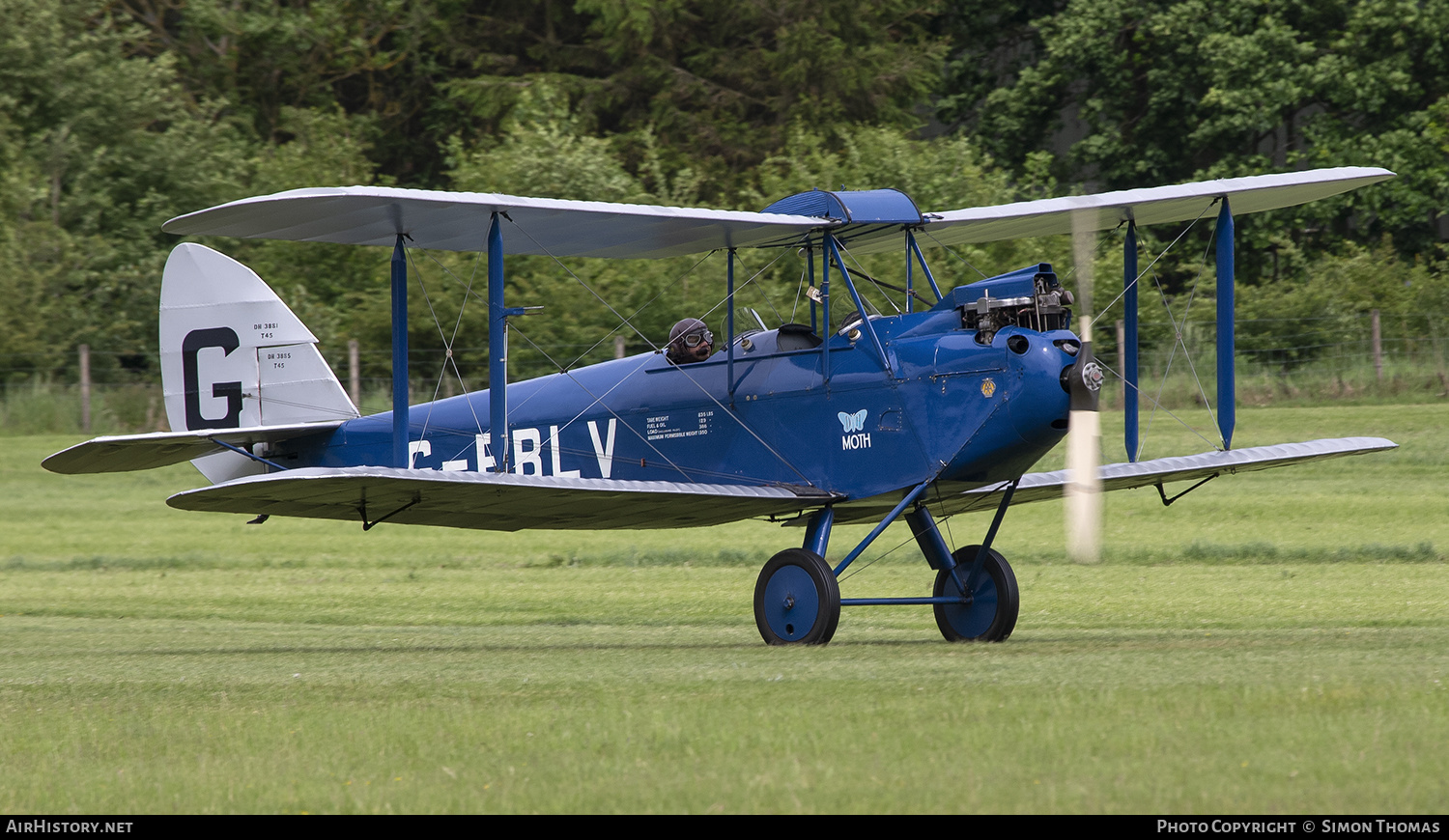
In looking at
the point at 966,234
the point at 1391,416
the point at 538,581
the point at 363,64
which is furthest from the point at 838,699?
the point at 363,64

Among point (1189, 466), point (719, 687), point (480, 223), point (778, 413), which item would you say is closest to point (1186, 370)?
point (1189, 466)

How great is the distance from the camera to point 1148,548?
65.9ft

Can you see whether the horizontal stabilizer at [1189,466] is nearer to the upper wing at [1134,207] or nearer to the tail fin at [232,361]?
the upper wing at [1134,207]

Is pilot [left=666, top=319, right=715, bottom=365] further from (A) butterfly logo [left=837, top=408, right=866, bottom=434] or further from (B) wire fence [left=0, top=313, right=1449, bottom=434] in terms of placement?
(B) wire fence [left=0, top=313, right=1449, bottom=434]

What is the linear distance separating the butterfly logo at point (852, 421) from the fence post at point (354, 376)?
18555 millimetres

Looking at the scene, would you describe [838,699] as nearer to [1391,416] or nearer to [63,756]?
[63,756]

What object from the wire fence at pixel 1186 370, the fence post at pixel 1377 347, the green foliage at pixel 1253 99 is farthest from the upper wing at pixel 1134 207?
the green foliage at pixel 1253 99

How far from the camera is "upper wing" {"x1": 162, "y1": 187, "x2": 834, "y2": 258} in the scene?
10945 mm

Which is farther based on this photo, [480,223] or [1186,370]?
[1186,370]

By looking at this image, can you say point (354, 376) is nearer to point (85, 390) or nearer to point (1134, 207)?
point (85, 390)

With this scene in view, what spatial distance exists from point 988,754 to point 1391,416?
2315 centimetres

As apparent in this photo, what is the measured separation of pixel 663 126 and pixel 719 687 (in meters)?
32.0

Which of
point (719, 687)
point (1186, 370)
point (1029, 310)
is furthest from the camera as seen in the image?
point (1186, 370)

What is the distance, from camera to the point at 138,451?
11977mm
